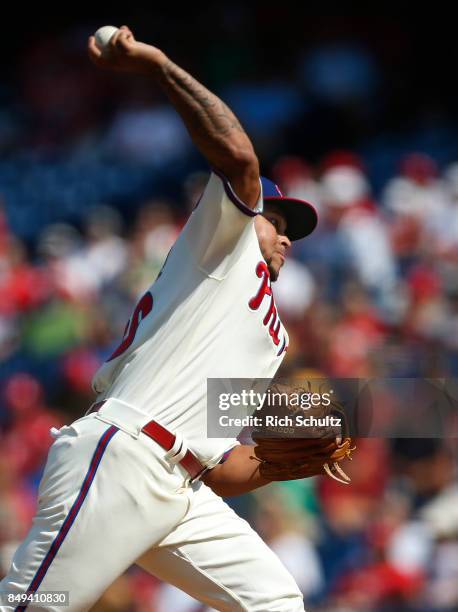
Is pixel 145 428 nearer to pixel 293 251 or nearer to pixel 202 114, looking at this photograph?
pixel 202 114

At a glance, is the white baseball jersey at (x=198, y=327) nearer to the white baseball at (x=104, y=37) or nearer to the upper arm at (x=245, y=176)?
the upper arm at (x=245, y=176)

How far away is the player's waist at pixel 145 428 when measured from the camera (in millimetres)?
2910

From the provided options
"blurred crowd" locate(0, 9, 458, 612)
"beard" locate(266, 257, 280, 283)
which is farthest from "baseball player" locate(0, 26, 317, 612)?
"blurred crowd" locate(0, 9, 458, 612)

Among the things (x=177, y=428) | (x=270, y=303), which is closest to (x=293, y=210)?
(x=270, y=303)

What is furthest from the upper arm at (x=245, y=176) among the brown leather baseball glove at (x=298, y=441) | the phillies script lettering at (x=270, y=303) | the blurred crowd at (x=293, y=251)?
the blurred crowd at (x=293, y=251)

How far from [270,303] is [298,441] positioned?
1.45 ft

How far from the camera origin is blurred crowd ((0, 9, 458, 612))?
609 cm

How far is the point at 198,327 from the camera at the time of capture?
9.81 ft

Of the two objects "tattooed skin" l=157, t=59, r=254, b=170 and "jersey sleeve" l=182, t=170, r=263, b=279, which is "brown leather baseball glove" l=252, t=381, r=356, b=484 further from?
"tattooed skin" l=157, t=59, r=254, b=170

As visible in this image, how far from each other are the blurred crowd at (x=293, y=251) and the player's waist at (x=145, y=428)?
1.40 metres

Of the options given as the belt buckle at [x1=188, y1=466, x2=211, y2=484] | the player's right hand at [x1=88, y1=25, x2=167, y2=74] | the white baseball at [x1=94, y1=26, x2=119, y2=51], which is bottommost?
the belt buckle at [x1=188, y1=466, x2=211, y2=484]

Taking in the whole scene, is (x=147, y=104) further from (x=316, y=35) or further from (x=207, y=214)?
(x=207, y=214)

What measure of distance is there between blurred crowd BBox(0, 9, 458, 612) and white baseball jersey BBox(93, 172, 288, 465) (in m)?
1.29

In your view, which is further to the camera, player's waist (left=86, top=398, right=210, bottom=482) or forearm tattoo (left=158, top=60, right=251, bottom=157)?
player's waist (left=86, top=398, right=210, bottom=482)
